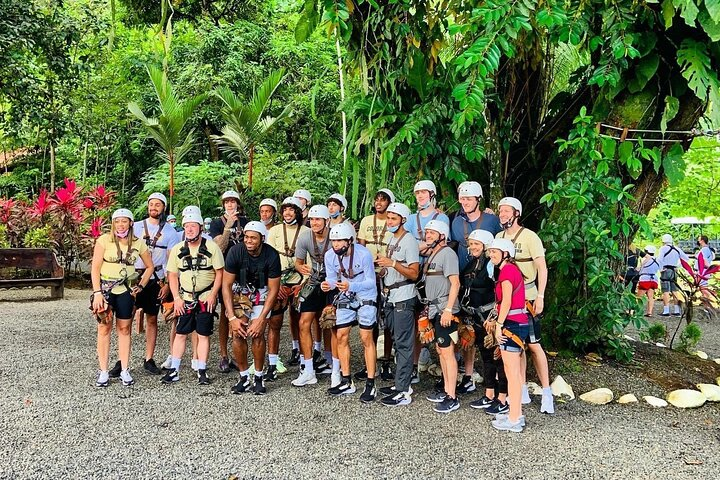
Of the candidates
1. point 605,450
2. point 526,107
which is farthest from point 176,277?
point 526,107

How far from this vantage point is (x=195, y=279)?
524cm

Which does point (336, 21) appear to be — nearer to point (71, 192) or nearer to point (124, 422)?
point (124, 422)

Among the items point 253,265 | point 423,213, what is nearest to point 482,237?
point 423,213

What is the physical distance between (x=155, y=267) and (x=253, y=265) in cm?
143

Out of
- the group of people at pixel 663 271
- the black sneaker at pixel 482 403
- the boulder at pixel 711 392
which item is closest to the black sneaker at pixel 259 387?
the black sneaker at pixel 482 403

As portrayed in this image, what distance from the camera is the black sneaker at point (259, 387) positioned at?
17.0ft

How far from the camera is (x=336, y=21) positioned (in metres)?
Result: 5.13

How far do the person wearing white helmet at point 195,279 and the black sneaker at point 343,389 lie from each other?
4.03 ft

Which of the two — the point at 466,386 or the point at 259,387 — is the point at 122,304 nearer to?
the point at 259,387

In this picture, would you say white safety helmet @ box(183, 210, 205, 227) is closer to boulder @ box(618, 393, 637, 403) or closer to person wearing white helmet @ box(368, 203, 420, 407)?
person wearing white helmet @ box(368, 203, 420, 407)

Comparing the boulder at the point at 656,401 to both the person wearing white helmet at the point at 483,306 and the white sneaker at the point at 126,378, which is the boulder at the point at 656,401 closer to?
the person wearing white helmet at the point at 483,306

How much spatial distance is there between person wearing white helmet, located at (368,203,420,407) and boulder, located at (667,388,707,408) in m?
2.28

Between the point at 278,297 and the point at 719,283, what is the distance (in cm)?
870

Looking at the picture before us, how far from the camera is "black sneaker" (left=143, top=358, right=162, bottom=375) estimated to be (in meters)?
5.75
